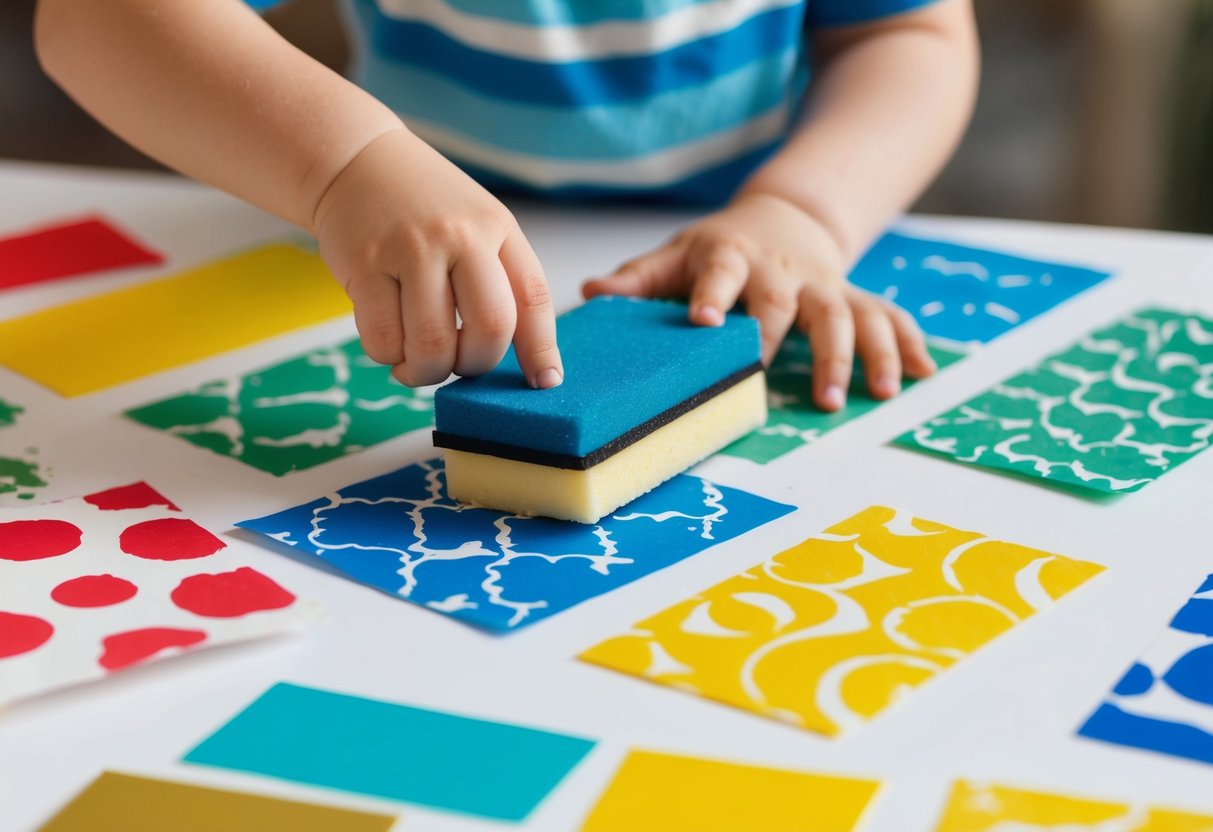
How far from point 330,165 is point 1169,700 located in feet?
1.48

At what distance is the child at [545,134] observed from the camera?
2.08 feet

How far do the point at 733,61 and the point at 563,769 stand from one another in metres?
0.69

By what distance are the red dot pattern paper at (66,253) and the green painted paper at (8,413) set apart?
0.66 feet

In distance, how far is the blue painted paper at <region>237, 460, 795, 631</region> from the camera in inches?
20.9

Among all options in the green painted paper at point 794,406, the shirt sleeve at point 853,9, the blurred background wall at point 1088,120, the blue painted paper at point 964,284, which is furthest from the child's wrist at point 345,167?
the blurred background wall at point 1088,120

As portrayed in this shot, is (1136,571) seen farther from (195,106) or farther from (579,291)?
(195,106)

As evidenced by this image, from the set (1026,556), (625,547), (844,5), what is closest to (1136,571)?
(1026,556)

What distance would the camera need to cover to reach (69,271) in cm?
92

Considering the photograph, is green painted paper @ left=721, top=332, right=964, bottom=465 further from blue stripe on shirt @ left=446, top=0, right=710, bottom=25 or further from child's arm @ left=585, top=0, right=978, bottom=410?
blue stripe on shirt @ left=446, top=0, right=710, bottom=25

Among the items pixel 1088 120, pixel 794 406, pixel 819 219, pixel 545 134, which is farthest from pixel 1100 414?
pixel 1088 120

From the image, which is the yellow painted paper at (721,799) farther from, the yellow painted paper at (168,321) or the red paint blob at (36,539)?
the yellow painted paper at (168,321)

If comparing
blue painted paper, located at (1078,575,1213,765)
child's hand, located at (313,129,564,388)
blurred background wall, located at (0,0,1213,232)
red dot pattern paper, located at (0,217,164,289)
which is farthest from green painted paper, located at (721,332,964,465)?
blurred background wall, located at (0,0,1213,232)

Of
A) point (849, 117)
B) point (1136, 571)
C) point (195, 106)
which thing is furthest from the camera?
point (849, 117)

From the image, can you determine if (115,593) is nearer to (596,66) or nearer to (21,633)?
(21,633)
